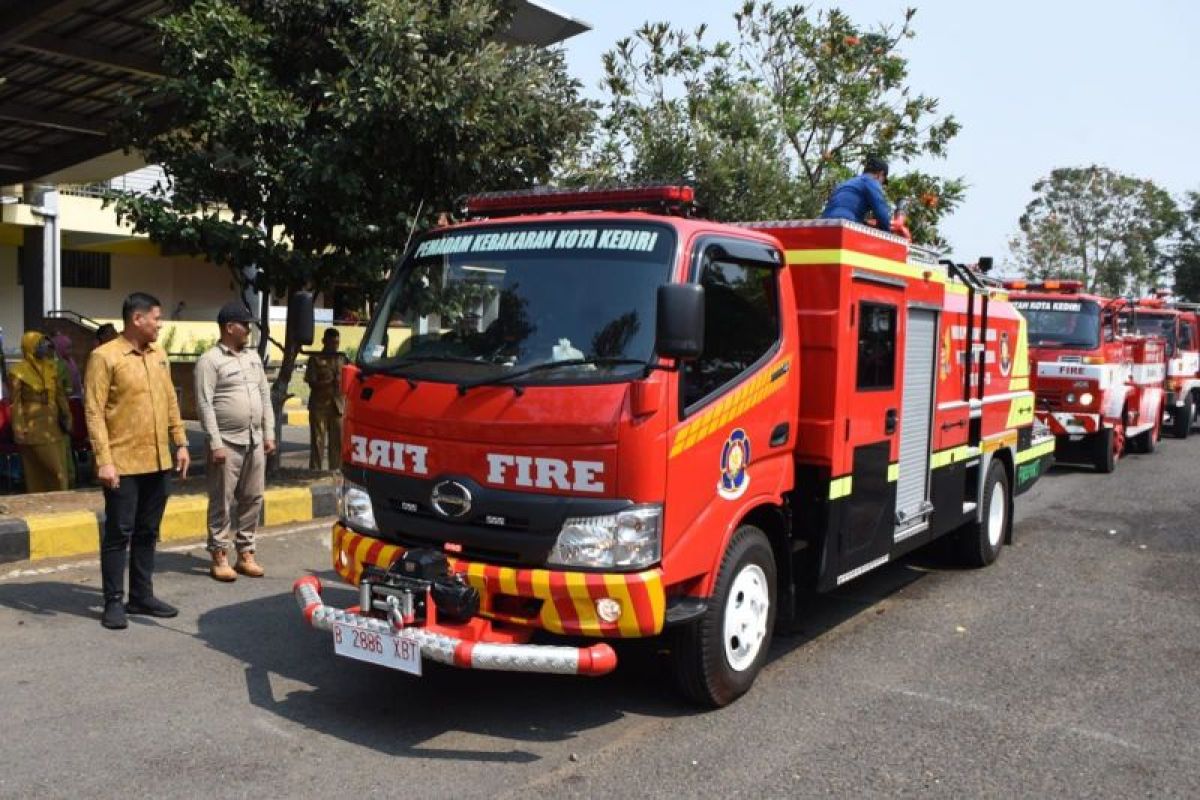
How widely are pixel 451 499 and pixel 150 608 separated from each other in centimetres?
252

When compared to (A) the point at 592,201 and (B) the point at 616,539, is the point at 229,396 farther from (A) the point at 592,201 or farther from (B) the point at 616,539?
(B) the point at 616,539

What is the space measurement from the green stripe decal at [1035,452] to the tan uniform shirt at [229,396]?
19.3 ft

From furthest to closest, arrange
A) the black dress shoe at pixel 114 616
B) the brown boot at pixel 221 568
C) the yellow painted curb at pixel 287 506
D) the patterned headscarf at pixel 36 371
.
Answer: the patterned headscarf at pixel 36 371, the yellow painted curb at pixel 287 506, the brown boot at pixel 221 568, the black dress shoe at pixel 114 616

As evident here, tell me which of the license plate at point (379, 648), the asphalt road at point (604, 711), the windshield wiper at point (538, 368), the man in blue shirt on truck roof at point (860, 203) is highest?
the man in blue shirt on truck roof at point (860, 203)

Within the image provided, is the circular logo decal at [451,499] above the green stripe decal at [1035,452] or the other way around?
above

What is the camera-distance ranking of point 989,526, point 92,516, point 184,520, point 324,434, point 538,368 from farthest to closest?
point 324,434 < point 184,520 < point 989,526 < point 92,516 < point 538,368

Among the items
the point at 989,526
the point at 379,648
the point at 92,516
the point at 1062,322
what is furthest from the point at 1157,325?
the point at 379,648

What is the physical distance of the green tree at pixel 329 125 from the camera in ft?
27.1

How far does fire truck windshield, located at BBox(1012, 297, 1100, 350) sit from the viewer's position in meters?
13.2

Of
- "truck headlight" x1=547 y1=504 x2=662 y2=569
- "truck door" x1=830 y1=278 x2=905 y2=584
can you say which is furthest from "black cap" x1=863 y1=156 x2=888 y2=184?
"truck headlight" x1=547 y1=504 x2=662 y2=569

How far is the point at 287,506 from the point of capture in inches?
342

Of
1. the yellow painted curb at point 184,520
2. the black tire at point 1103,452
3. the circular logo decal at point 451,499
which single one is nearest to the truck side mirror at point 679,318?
the circular logo decal at point 451,499

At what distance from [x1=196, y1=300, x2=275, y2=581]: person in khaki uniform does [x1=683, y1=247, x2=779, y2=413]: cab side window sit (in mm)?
3161

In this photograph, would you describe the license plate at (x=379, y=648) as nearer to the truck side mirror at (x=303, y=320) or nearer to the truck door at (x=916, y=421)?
the truck side mirror at (x=303, y=320)
